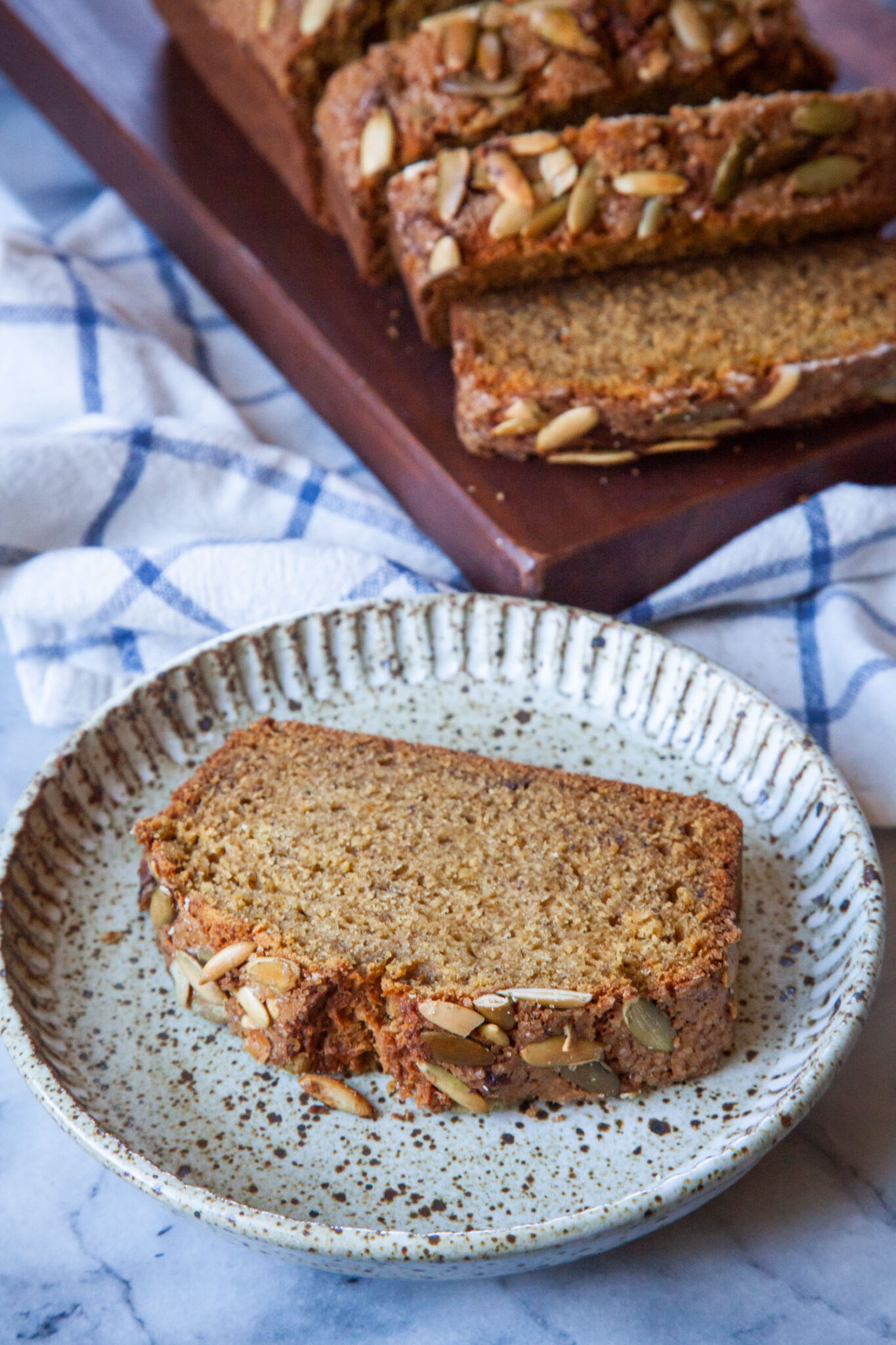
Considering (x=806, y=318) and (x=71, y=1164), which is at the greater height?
(x=71, y=1164)

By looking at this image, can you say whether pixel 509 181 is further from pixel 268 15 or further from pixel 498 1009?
pixel 498 1009

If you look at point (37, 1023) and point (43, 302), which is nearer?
point (37, 1023)

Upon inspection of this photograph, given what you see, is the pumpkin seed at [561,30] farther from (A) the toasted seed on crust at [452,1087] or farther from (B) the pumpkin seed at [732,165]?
(A) the toasted seed on crust at [452,1087]

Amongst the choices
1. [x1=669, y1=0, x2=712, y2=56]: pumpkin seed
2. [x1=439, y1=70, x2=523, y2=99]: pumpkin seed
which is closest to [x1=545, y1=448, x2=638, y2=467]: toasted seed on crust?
[x1=439, y1=70, x2=523, y2=99]: pumpkin seed

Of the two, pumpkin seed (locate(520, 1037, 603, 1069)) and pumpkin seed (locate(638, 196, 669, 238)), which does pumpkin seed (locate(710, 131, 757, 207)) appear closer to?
pumpkin seed (locate(638, 196, 669, 238))

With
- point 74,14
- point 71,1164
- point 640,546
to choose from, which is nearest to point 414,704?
point 640,546

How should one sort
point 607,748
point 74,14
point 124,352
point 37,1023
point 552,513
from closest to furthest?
1. point 37,1023
2. point 607,748
3. point 552,513
4. point 124,352
5. point 74,14

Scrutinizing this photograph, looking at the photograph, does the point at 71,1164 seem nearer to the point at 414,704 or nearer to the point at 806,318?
the point at 414,704
